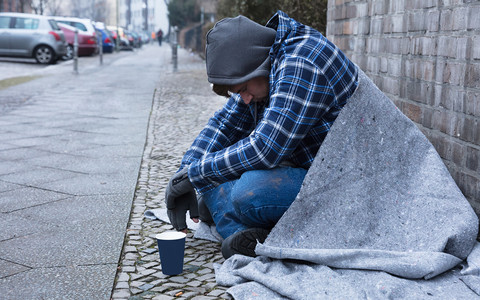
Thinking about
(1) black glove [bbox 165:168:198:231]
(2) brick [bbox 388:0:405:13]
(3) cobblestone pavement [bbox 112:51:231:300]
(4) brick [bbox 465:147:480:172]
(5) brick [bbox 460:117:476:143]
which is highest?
(2) brick [bbox 388:0:405:13]

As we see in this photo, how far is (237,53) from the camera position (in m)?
2.42

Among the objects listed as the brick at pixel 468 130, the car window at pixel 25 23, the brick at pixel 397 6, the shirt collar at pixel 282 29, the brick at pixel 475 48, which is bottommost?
the brick at pixel 468 130

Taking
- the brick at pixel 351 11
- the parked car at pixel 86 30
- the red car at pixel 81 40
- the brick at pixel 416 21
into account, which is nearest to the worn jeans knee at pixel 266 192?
the brick at pixel 416 21

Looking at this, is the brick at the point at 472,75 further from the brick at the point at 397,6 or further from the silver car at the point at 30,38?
the silver car at the point at 30,38

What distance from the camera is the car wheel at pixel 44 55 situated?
1777 centimetres

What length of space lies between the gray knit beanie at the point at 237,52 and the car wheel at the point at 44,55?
1647 cm

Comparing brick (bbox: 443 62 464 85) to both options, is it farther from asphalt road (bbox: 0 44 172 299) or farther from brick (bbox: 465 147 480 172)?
asphalt road (bbox: 0 44 172 299)

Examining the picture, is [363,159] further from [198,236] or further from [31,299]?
[31,299]

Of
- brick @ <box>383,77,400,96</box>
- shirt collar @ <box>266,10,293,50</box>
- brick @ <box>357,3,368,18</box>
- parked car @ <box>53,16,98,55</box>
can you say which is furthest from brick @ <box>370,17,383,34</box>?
parked car @ <box>53,16,98,55</box>

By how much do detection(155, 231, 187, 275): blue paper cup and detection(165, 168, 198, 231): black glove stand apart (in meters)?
0.25

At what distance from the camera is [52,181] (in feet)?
13.8

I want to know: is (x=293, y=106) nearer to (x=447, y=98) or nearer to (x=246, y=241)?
(x=246, y=241)

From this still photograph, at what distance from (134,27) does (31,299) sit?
96.0m

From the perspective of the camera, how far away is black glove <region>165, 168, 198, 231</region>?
8.78 ft
